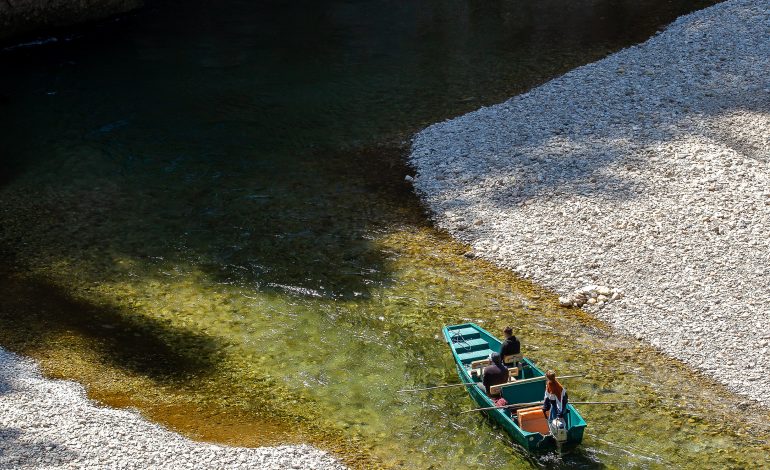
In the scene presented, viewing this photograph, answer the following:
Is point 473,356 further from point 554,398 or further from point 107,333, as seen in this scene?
point 107,333

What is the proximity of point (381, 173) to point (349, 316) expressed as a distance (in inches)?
311

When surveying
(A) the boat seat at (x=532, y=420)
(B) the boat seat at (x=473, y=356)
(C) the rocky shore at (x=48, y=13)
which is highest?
(C) the rocky shore at (x=48, y=13)

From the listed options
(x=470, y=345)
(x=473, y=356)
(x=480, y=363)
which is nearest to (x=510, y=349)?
(x=480, y=363)

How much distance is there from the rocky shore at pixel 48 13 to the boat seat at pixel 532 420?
31529mm

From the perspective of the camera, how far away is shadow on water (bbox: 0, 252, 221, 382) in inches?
736

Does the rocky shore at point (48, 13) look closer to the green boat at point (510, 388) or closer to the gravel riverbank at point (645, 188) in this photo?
the gravel riverbank at point (645, 188)

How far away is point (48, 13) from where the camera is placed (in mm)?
39219

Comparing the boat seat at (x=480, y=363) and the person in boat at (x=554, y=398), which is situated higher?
the person in boat at (x=554, y=398)

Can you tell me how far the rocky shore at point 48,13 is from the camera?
37878 millimetres

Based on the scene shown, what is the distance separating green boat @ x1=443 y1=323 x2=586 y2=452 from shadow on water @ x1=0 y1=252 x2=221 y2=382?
17.7 feet

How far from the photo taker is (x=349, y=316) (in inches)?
797

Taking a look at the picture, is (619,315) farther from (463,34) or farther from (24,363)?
(463,34)

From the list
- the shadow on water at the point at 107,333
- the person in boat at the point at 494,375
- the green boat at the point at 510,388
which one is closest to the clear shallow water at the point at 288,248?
the shadow on water at the point at 107,333

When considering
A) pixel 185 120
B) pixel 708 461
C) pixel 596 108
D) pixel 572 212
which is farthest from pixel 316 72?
pixel 708 461
